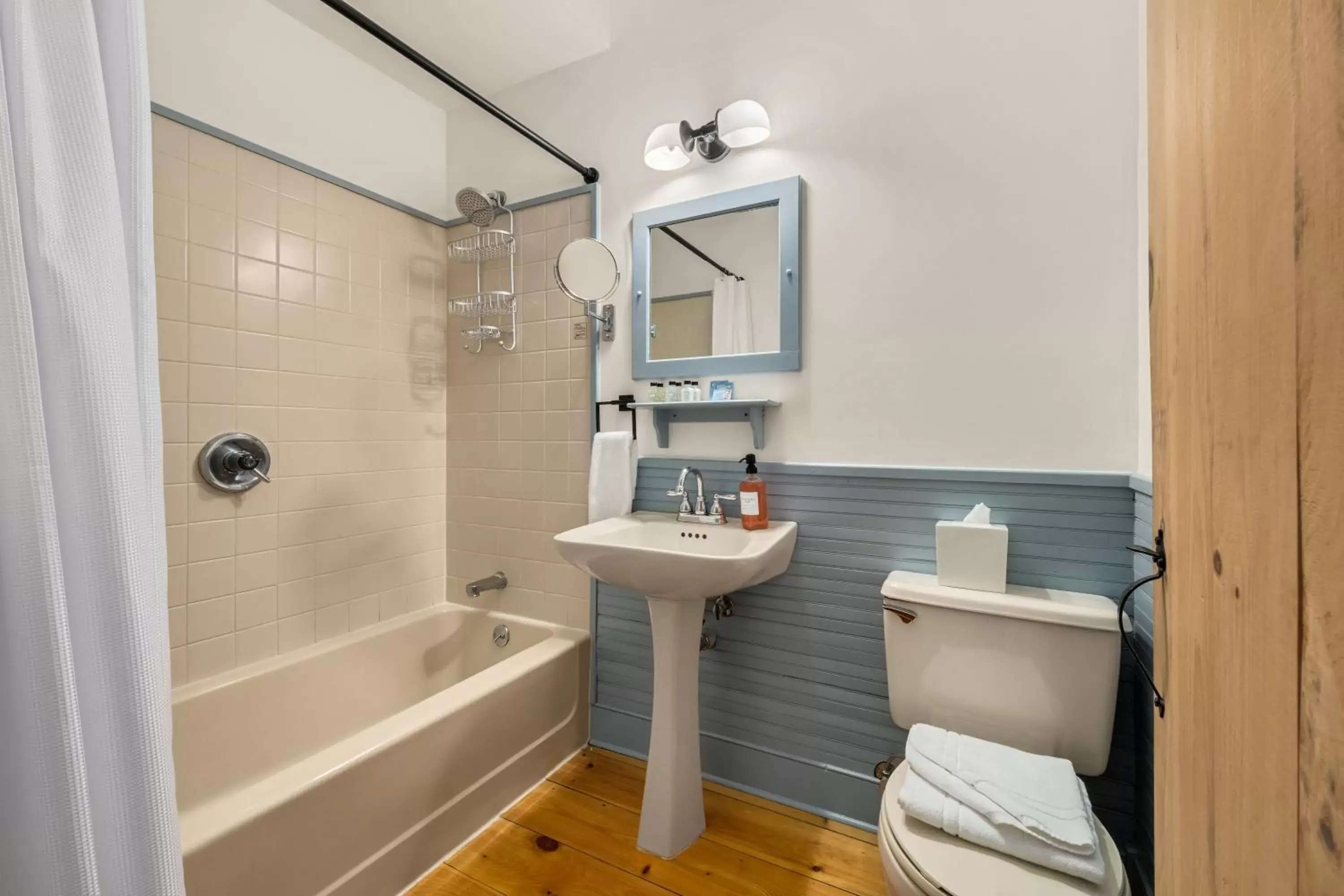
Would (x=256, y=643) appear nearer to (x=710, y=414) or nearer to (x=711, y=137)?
(x=710, y=414)

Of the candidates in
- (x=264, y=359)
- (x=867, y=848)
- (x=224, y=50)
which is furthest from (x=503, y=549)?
(x=224, y=50)

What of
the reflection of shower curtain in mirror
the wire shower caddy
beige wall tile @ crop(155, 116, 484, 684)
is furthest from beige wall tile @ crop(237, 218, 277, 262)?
the reflection of shower curtain in mirror

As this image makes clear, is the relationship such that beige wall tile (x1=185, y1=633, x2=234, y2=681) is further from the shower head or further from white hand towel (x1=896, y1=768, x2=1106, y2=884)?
white hand towel (x1=896, y1=768, x2=1106, y2=884)

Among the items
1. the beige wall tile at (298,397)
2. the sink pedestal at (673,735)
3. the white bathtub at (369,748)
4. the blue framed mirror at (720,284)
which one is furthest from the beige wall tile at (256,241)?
the sink pedestal at (673,735)

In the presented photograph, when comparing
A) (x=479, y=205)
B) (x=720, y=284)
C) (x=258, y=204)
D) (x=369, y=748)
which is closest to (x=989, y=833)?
(x=369, y=748)

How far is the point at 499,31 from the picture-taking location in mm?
1941

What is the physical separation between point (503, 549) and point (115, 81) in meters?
1.83

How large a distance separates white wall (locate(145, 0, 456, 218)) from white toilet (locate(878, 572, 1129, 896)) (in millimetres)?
2226

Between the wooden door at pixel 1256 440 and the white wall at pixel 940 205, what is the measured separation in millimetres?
839

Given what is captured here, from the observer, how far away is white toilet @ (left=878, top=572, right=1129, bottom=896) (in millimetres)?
1154

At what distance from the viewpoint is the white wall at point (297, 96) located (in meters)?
1.59

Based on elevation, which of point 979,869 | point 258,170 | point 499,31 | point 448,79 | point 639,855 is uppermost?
point 499,31

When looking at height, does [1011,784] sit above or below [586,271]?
below

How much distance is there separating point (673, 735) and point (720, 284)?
4.38 feet
